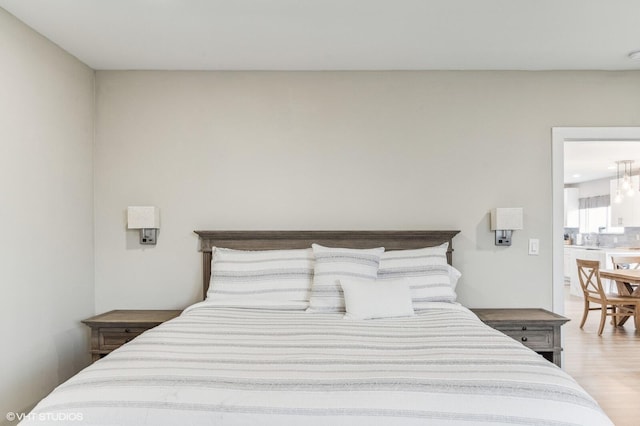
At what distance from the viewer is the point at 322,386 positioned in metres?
1.37

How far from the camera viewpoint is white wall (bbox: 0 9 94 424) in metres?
2.30

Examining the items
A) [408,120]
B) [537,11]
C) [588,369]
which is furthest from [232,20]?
[588,369]

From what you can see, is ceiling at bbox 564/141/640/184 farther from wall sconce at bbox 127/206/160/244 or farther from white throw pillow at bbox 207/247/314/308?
wall sconce at bbox 127/206/160/244

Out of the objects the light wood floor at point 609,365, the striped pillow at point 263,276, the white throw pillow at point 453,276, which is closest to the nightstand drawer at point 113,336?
the striped pillow at point 263,276

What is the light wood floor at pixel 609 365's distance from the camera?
2898mm

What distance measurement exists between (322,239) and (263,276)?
0.56 m

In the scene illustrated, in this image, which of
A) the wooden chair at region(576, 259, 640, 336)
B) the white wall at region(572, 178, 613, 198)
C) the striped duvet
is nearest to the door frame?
the striped duvet

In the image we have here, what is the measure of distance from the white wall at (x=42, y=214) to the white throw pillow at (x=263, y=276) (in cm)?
102

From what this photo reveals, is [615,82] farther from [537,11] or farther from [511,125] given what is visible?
[537,11]

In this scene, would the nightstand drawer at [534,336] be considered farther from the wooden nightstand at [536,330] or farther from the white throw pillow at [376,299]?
the white throw pillow at [376,299]

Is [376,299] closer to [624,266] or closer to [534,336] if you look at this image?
[534,336]

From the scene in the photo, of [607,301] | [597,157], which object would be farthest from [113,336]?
[597,157]

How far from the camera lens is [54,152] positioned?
2689mm

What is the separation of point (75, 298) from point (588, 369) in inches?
167
